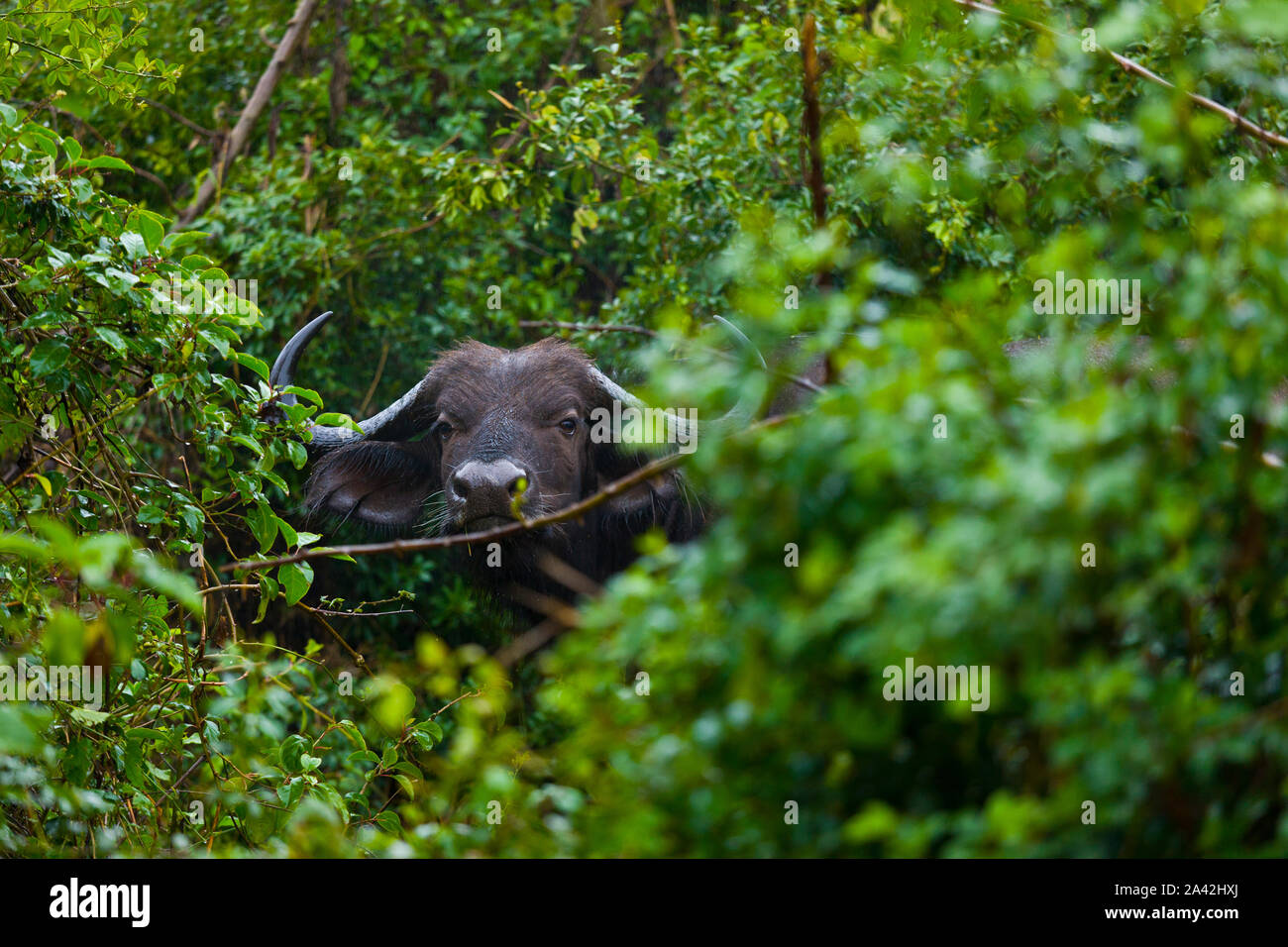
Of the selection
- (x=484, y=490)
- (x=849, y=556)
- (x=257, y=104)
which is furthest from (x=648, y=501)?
(x=849, y=556)

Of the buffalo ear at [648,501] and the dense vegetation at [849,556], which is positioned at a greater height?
the buffalo ear at [648,501]

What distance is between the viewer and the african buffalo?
16.1 feet

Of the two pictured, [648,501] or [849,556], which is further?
[648,501]

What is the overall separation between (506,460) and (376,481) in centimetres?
122

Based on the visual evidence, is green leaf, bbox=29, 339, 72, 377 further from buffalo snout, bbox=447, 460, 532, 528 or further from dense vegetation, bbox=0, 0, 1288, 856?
buffalo snout, bbox=447, 460, 532, 528

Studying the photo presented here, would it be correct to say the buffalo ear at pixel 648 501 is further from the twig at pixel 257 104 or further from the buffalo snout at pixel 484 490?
the twig at pixel 257 104

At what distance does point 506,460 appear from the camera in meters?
4.67

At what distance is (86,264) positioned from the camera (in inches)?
112

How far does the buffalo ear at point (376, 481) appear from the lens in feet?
18.3

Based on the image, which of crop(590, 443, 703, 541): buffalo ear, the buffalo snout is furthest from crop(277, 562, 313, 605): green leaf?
crop(590, 443, 703, 541): buffalo ear

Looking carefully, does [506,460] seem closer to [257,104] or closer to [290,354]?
[290,354]

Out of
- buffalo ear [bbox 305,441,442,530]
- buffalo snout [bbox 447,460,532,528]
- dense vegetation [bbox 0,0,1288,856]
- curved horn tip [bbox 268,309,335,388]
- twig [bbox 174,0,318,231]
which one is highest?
twig [bbox 174,0,318,231]

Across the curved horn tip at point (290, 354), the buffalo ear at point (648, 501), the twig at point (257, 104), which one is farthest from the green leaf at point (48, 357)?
the twig at point (257, 104)
